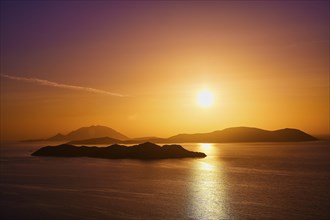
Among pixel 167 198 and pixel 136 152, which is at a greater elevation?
pixel 136 152

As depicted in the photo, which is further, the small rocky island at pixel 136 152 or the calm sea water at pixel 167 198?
the small rocky island at pixel 136 152

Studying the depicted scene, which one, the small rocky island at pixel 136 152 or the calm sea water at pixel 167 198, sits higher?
the small rocky island at pixel 136 152

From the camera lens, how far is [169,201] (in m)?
51.3

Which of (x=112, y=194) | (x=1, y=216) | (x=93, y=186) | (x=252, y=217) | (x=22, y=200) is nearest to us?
(x=252, y=217)

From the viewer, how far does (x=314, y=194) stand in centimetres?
5706

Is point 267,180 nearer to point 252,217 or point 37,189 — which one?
point 252,217

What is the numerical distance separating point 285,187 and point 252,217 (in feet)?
93.6

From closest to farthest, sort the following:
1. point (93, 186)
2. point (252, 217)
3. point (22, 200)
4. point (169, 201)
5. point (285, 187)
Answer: point (252, 217), point (169, 201), point (22, 200), point (285, 187), point (93, 186)

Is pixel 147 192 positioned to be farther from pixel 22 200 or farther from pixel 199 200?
pixel 22 200

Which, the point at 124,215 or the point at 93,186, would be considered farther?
the point at 93,186

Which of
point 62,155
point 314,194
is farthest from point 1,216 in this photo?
point 62,155

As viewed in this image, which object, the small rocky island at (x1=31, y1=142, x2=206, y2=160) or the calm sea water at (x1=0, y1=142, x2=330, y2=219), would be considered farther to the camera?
the small rocky island at (x1=31, y1=142, x2=206, y2=160)

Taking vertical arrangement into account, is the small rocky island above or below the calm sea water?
above

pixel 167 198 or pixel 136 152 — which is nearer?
pixel 167 198
